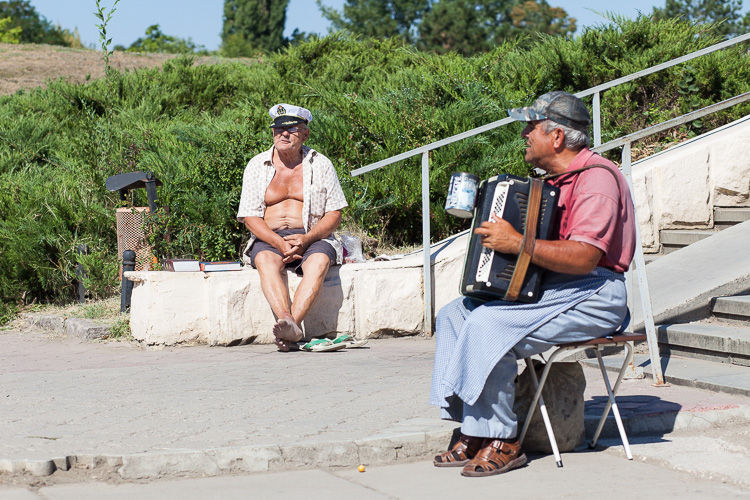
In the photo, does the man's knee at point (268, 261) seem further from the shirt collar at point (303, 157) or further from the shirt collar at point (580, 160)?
the shirt collar at point (580, 160)

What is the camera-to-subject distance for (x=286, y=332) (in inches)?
246

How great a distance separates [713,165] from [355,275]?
10.7ft

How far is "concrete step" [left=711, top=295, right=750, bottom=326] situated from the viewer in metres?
5.90

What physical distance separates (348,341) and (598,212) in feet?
10.7

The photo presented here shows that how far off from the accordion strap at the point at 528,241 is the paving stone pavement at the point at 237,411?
2.64 ft

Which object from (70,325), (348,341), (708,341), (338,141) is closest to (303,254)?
(348,341)

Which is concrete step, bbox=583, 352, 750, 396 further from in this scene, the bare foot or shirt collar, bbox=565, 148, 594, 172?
the bare foot

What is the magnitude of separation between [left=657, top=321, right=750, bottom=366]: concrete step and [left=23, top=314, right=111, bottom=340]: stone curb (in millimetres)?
4208

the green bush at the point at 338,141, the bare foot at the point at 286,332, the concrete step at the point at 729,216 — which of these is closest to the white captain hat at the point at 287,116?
the green bush at the point at 338,141

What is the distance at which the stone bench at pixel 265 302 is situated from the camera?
261 inches

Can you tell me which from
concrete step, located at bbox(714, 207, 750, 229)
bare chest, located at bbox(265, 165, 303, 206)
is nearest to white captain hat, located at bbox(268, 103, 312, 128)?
bare chest, located at bbox(265, 165, 303, 206)

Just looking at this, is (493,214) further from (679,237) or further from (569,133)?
(679,237)

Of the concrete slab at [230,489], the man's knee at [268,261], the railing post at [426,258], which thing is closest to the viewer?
the concrete slab at [230,489]

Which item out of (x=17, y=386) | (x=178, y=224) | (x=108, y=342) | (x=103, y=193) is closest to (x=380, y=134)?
(x=178, y=224)
